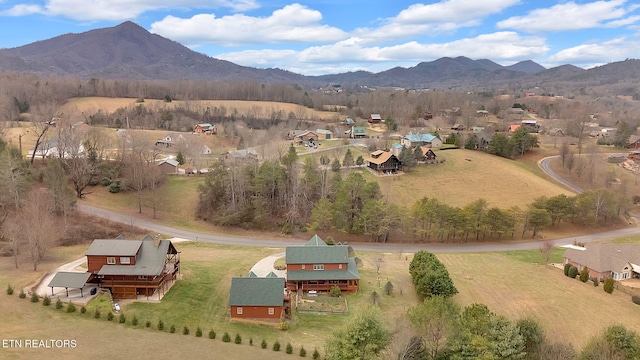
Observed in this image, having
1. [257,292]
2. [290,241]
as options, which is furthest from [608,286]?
[290,241]

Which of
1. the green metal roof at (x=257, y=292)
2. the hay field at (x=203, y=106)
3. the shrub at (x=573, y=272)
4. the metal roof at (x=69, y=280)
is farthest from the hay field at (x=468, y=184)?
the hay field at (x=203, y=106)

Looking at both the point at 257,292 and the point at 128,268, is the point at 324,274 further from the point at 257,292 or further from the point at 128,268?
the point at 128,268

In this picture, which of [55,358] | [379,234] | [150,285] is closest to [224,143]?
[379,234]

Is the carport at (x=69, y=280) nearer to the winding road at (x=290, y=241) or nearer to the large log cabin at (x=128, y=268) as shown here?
the large log cabin at (x=128, y=268)

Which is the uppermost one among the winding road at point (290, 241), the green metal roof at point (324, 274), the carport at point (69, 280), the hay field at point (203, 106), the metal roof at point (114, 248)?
the hay field at point (203, 106)

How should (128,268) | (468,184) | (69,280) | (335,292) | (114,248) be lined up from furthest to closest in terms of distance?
1. (468,184)
2. (335,292)
3. (114,248)
4. (128,268)
5. (69,280)

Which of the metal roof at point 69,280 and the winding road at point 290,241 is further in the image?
the winding road at point 290,241

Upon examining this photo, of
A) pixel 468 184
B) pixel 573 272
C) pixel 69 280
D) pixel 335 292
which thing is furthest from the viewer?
pixel 468 184
